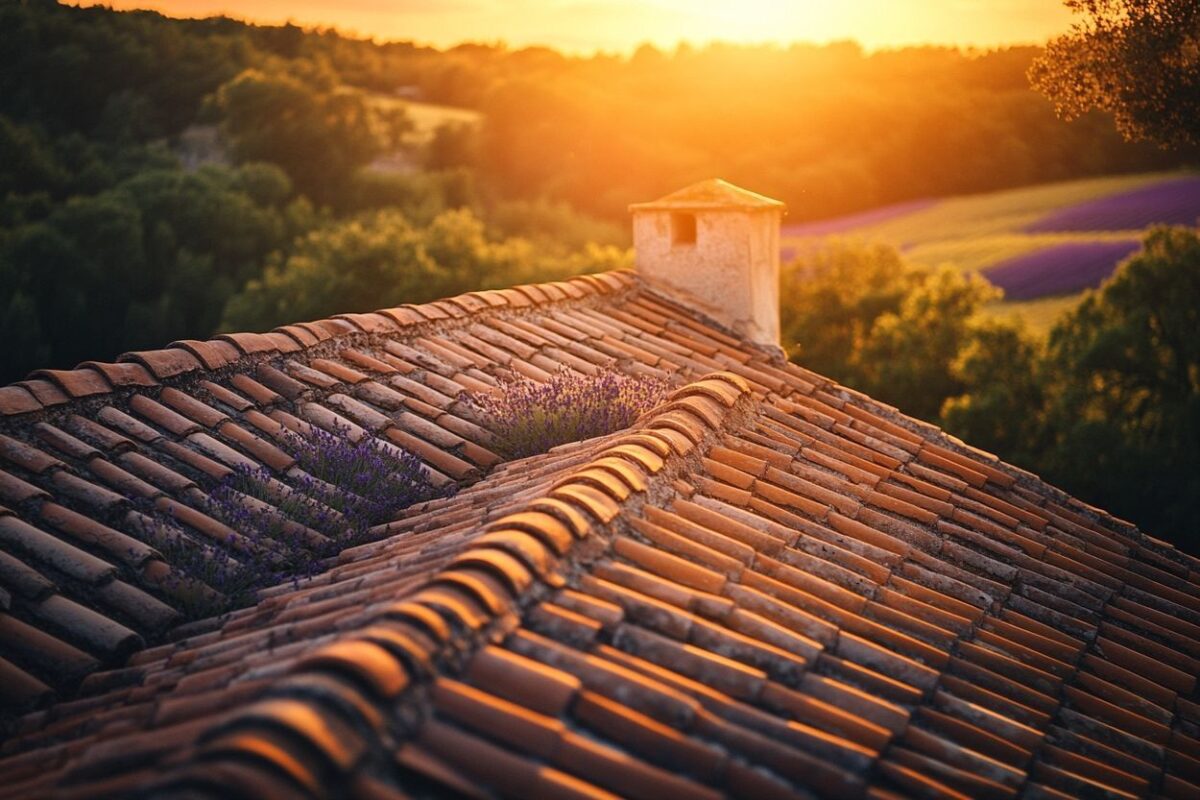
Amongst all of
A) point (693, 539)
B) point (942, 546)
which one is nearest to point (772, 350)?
point (942, 546)

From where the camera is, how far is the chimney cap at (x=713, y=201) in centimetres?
812

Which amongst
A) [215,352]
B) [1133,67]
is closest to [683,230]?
[1133,67]

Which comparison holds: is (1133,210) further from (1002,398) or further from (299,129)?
(299,129)

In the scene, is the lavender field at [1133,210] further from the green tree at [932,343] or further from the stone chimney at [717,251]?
the stone chimney at [717,251]

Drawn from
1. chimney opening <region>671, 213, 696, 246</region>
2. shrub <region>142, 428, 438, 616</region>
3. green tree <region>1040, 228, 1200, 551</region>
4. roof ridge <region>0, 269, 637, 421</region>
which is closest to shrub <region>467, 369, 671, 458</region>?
shrub <region>142, 428, 438, 616</region>

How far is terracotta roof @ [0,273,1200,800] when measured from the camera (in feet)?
7.46

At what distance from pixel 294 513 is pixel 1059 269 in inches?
1230

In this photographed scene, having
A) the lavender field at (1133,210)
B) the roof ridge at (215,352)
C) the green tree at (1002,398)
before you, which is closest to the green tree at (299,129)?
Result: the lavender field at (1133,210)

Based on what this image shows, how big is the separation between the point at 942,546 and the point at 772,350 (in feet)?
11.8

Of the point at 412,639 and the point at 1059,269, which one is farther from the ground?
the point at 412,639

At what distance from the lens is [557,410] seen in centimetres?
568

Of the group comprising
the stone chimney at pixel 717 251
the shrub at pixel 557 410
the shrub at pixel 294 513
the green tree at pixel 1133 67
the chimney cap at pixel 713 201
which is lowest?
the shrub at pixel 294 513

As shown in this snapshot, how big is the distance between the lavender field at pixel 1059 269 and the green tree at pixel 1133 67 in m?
22.5

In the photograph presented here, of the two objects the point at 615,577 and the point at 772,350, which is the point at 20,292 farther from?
the point at 615,577
